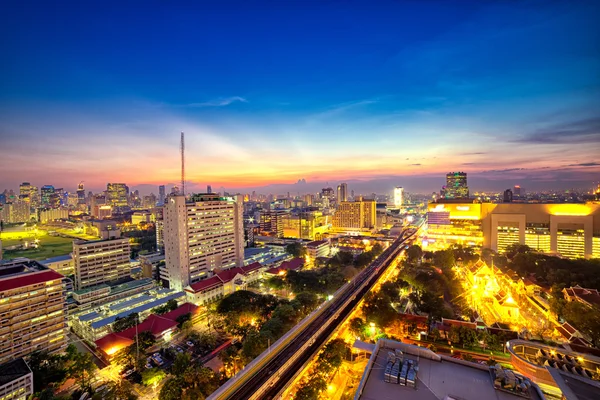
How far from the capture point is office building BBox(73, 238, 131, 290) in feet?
116

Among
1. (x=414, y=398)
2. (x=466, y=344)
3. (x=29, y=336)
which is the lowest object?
(x=466, y=344)

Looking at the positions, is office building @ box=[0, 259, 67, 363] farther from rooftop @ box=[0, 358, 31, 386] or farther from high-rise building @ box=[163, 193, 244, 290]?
high-rise building @ box=[163, 193, 244, 290]

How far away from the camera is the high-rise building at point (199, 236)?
33.7 meters

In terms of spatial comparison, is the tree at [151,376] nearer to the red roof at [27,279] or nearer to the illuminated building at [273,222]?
the red roof at [27,279]

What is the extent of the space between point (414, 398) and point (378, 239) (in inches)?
2159

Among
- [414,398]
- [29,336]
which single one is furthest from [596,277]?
[29,336]

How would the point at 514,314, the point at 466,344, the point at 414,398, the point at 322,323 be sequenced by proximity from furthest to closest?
the point at 514,314 < the point at 322,323 < the point at 466,344 < the point at 414,398

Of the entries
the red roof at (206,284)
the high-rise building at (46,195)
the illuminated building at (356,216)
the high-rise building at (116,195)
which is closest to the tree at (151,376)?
the red roof at (206,284)

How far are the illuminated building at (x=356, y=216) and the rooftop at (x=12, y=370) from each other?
222 ft

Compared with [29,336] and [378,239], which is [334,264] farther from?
[29,336]

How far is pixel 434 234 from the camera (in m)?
58.2

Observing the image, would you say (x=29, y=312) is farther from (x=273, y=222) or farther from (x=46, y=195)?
(x=46, y=195)

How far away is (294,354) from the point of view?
18375 mm

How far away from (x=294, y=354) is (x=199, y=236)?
875 inches
